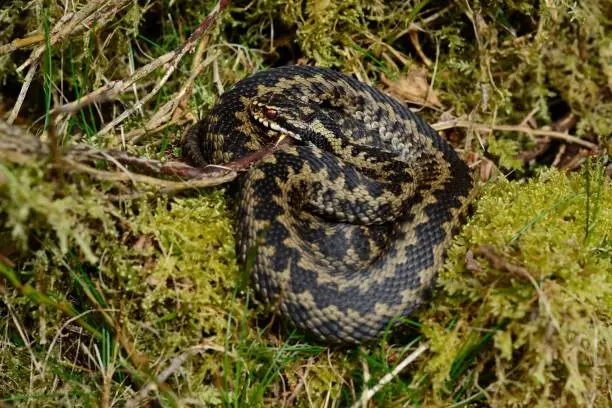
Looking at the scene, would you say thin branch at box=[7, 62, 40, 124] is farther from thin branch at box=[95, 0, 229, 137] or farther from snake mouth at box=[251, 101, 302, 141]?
Answer: snake mouth at box=[251, 101, 302, 141]

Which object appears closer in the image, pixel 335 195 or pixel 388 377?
→ pixel 388 377

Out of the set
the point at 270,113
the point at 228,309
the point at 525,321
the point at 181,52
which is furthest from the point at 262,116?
the point at 525,321

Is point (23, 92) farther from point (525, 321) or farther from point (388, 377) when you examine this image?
point (525, 321)

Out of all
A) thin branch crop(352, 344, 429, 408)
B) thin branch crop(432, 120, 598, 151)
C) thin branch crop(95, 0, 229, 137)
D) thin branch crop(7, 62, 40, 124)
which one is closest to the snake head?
thin branch crop(95, 0, 229, 137)

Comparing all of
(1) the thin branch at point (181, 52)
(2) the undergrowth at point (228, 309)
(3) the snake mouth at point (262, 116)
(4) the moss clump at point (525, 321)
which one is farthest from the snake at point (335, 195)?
(1) the thin branch at point (181, 52)

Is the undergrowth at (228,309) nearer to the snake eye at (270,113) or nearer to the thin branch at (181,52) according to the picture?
the thin branch at (181,52)

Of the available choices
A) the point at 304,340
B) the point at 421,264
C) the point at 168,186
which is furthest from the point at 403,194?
the point at 168,186

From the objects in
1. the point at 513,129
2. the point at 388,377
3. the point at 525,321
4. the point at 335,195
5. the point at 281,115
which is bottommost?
the point at 388,377

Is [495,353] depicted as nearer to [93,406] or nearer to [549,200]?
[549,200]
